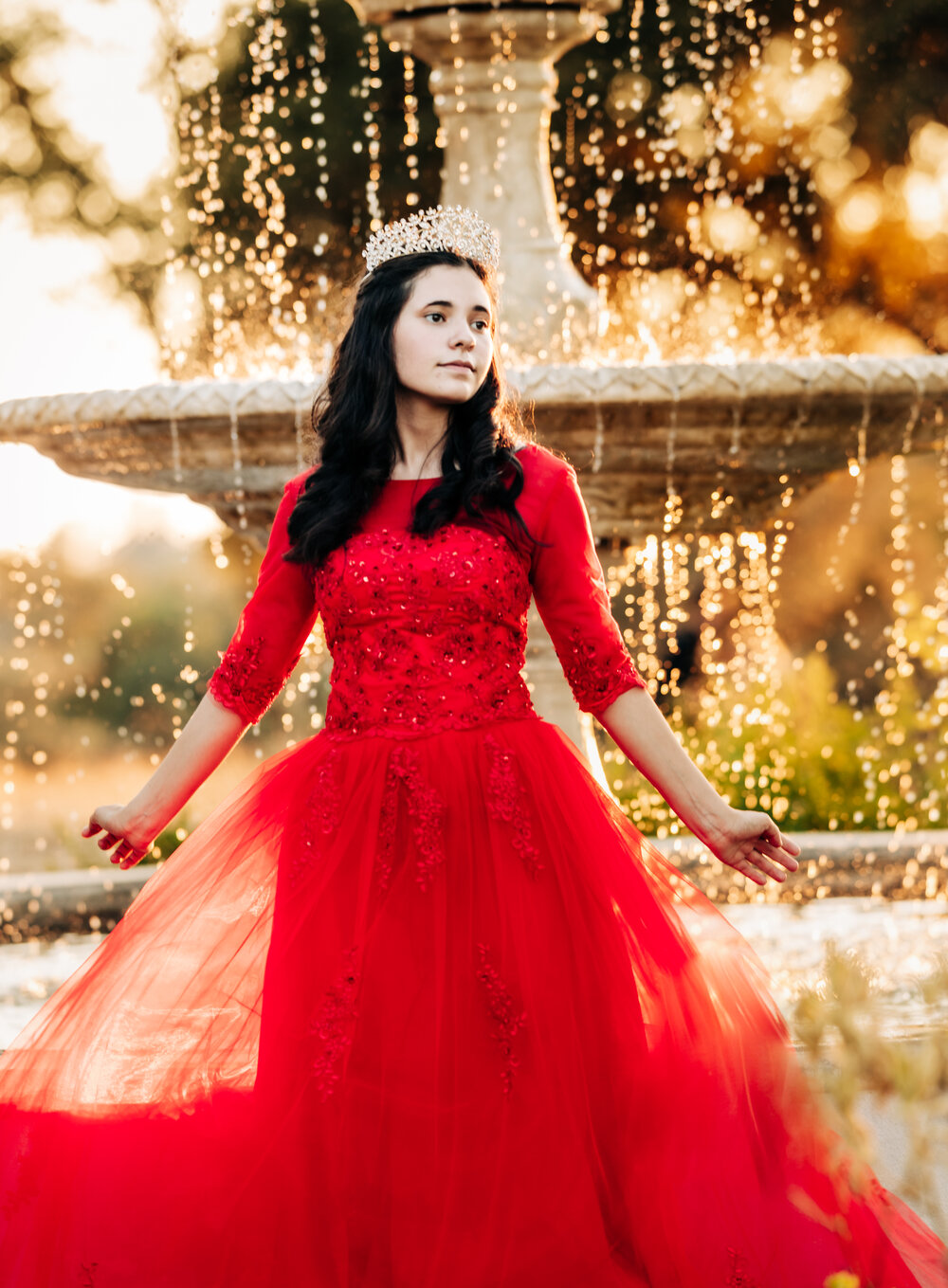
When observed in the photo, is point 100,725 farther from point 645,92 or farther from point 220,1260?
point 220,1260

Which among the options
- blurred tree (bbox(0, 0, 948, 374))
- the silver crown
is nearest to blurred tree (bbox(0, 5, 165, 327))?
blurred tree (bbox(0, 0, 948, 374))

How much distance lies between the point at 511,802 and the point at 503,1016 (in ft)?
1.25

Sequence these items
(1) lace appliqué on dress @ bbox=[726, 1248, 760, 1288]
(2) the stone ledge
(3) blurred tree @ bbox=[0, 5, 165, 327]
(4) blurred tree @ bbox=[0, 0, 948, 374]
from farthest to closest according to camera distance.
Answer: (3) blurred tree @ bbox=[0, 5, 165, 327], (4) blurred tree @ bbox=[0, 0, 948, 374], (2) the stone ledge, (1) lace appliqué on dress @ bbox=[726, 1248, 760, 1288]

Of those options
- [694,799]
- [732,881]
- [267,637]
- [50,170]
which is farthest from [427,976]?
[50,170]

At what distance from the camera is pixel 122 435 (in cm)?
461

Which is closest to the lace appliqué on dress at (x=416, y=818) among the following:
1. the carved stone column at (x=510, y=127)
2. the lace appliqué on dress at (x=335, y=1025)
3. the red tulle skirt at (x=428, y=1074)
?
the red tulle skirt at (x=428, y=1074)

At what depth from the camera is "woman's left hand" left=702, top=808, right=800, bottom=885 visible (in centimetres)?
248

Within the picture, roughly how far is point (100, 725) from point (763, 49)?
1037 centimetres

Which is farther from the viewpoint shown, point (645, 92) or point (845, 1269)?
point (645, 92)

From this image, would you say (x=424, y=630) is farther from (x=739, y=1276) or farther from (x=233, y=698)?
(x=739, y=1276)

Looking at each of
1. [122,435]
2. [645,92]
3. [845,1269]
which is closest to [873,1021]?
[845,1269]

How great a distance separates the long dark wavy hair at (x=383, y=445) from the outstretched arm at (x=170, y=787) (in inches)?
13.8

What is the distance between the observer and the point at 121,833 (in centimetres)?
273

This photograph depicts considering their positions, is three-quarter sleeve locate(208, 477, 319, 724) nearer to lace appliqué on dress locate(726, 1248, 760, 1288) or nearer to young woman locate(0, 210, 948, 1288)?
young woman locate(0, 210, 948, 1288)
